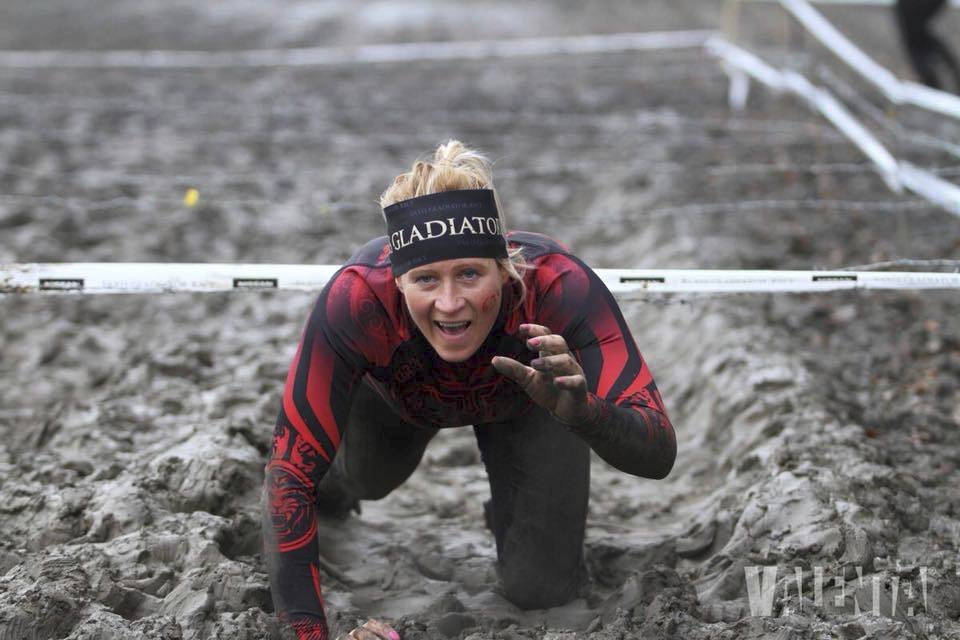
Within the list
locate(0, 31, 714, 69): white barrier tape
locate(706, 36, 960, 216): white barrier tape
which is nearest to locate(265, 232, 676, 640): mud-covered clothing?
locate(706, 36, 960, 216): white barrier tape

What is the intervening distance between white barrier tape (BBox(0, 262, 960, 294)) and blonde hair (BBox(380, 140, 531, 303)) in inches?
34.5

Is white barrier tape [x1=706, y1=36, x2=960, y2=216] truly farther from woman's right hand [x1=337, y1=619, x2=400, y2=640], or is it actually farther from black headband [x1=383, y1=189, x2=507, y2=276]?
woman's right hand [x1=337, y1=619, x2=400, y2=640]

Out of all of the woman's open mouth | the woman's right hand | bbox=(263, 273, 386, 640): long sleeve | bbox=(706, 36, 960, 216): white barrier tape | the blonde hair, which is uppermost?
bbox=(706, 36, 960, 216): white barrier tape

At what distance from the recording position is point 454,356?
2.90 metres

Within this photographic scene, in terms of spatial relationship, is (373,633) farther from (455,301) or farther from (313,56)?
(313,56)

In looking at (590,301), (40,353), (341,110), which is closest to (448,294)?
(590,301)

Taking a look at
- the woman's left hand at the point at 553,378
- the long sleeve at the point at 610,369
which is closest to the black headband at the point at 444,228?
the long sleeve at the point at 610,369

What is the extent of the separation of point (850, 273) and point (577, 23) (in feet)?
40.7

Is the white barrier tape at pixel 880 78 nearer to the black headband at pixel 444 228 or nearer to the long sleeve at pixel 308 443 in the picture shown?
the black headband at pixel 444 228

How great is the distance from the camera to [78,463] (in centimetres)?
387

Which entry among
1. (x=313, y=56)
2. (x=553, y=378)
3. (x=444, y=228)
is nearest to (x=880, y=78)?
(x=444, y=228)

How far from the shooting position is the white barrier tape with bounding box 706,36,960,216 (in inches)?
224

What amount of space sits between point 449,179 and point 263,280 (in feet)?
3.69

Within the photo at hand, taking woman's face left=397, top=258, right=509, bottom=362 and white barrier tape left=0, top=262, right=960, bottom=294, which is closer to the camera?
woman's face left=397, top=258, right=509, bottom=362
